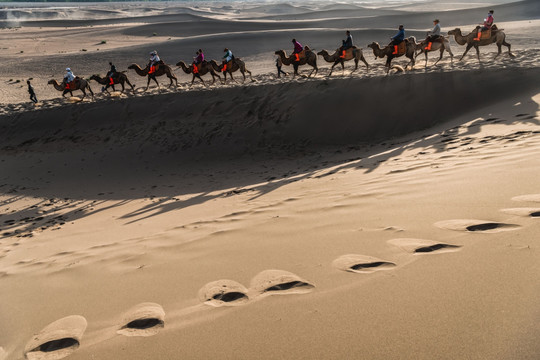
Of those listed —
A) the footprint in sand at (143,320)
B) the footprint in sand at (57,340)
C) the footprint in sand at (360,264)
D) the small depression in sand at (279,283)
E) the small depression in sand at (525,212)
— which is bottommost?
the footprint in sand at (57,340)

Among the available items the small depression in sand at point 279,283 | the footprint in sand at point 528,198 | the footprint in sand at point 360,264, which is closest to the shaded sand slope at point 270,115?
the footprint in sand at point 528,198

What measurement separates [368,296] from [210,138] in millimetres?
11365

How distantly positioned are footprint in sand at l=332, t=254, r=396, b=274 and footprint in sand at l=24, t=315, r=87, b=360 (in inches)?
75.6

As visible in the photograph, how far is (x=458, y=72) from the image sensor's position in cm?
1359

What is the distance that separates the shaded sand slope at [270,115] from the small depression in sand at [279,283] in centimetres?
912

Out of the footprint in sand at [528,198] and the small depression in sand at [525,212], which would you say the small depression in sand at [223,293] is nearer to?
the small depression in sand at [525,212]

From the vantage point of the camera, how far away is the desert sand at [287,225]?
234 centimetres

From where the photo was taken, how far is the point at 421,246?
3.20 m

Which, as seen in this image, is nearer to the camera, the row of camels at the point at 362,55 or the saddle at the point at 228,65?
the row of camels at the point at 362,55

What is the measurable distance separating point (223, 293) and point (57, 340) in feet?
3.78

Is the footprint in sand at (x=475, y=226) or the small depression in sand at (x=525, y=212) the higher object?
the small depression in sand at (x=525, y=212)

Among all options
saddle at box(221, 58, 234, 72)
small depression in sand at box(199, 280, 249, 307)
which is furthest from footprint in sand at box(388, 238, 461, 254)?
saddle at box(221, 58, 234, 72)

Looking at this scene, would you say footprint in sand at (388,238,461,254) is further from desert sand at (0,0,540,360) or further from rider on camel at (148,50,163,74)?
rider on camel at (148,50,163,74)

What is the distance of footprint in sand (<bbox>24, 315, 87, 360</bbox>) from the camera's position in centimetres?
255
